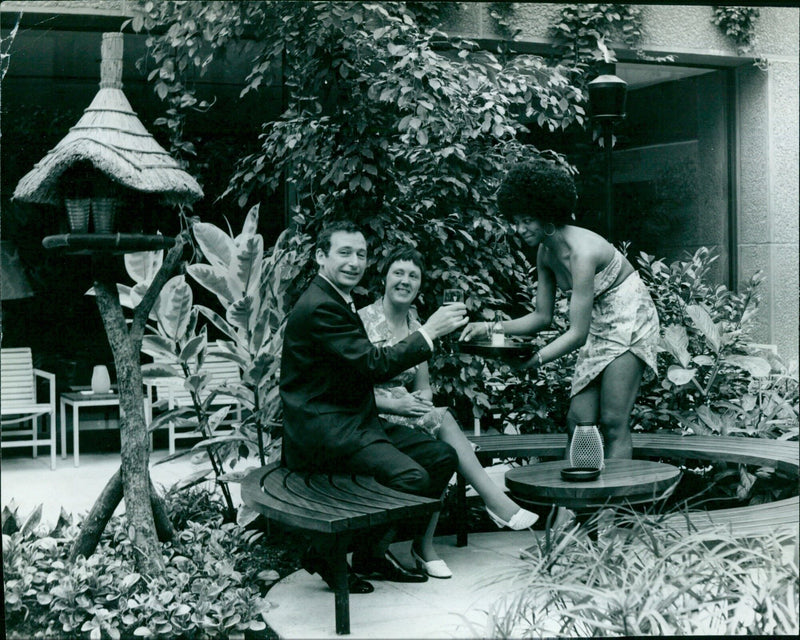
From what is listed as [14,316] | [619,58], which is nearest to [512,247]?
[619,58]

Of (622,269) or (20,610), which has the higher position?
(622,269)

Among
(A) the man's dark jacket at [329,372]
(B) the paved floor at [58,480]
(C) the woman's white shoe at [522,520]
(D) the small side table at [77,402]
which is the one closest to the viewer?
(A) the man's dark jacket at [329,372]

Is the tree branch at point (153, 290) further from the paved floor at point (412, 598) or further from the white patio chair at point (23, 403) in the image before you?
the white patio chair at point (23, 403)

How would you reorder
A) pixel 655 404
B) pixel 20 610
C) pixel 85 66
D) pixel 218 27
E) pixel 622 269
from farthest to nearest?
pixel 655 404 → pixel 85 66 → pixel 218 27 → pixel 622 269 → pixel 20 610

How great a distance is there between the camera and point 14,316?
596 centimetres

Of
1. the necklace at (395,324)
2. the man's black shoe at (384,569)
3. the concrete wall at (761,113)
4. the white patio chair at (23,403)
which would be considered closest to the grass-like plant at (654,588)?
the man's black shoe at (384,569)

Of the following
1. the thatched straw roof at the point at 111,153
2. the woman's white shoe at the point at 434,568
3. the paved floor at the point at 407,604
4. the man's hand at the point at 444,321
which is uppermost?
the thatched straw roof at the point at 111,153

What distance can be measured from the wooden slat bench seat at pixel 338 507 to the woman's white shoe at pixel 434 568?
59cm

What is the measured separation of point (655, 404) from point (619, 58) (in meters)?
2.06

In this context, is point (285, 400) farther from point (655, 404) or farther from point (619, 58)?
point (619, 58)

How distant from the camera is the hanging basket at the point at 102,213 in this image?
4.07m

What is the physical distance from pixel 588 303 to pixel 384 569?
1.45 meters

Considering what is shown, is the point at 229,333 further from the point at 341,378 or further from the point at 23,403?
the point at 23,403

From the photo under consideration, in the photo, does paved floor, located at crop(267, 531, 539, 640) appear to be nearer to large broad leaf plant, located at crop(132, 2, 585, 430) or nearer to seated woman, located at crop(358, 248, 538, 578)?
seated woman, located at crop(358, 248, 538, 578)
